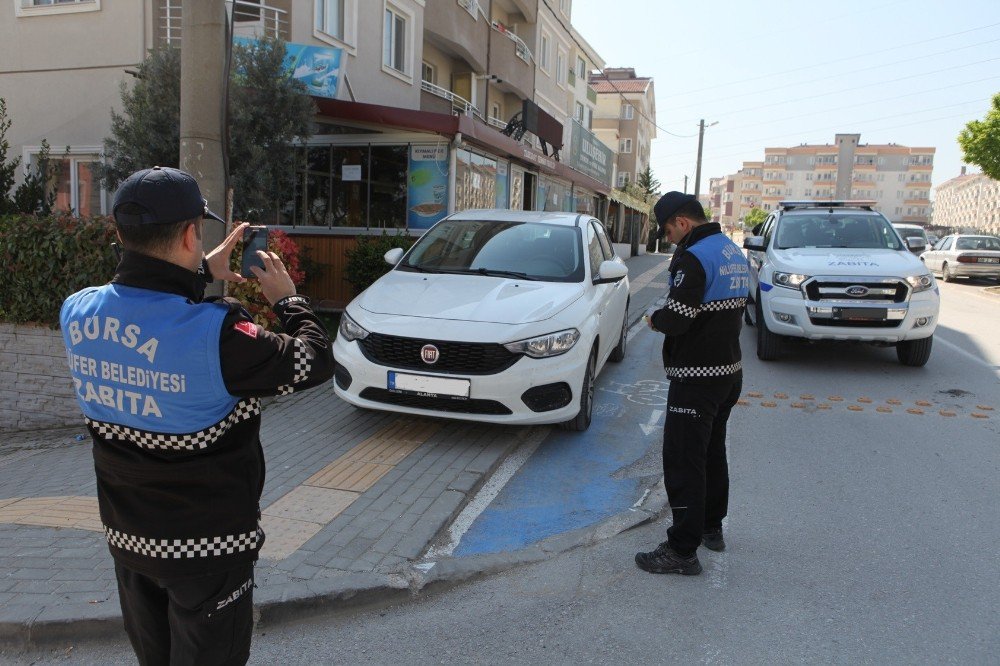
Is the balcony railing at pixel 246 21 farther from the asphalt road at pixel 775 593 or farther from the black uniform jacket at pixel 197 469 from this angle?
the black uniform jacket at pixel 197 469

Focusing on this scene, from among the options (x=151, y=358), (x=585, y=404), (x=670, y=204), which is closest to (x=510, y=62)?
(x=585, y=404)

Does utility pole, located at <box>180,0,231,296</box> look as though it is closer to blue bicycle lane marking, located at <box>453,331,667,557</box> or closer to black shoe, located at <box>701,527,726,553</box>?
blue bicycle lane marking, located at <box>453,331,667,557</box>

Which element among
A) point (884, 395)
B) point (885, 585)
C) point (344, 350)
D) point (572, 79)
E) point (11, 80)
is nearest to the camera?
point (885, 585)

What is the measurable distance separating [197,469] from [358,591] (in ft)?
5.56

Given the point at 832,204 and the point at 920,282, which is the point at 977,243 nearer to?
the point at 832,204

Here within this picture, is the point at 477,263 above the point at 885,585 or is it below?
above

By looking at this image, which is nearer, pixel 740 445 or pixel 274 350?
pixel 274 350

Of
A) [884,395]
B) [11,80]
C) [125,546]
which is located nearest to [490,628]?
[125,546]

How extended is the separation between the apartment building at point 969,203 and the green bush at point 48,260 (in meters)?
102

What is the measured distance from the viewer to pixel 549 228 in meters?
6.89

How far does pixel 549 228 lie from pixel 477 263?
932mm

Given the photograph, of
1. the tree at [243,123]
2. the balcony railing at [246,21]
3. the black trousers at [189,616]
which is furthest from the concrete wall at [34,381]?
the balcony railing at [246,21]

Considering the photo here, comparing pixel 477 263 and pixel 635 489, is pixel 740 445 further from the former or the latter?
pixel 477 263

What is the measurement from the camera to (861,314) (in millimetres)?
7906
